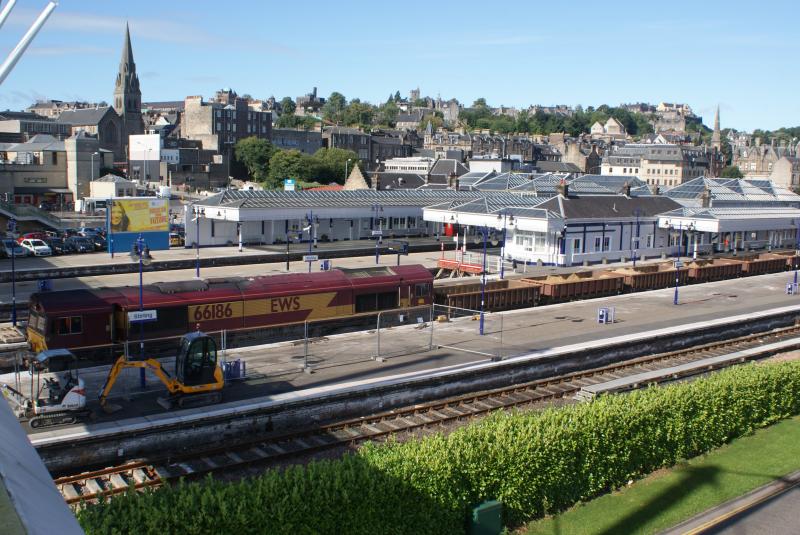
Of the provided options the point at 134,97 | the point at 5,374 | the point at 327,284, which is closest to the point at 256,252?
the point at 327,284

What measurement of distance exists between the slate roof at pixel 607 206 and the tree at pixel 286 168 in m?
65.6

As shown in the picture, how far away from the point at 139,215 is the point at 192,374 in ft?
119

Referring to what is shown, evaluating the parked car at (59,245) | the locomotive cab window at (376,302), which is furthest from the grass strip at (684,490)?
the parked car at (59,245)

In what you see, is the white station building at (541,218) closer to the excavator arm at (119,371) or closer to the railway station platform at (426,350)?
the railway station platform at (426,350)

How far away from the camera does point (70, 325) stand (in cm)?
2706

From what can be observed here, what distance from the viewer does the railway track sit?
1883cm

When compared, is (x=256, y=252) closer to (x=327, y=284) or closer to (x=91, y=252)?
(x=91, y=252)

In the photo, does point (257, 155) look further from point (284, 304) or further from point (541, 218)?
point (284, 304)

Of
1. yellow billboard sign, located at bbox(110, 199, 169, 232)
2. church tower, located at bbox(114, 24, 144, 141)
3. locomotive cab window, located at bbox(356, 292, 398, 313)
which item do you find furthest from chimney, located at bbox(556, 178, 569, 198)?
church tower, located at bbox(114, 24, 144, 141)

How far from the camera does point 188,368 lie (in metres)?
23.1

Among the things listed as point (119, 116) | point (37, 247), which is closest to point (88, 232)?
point (37, 247)

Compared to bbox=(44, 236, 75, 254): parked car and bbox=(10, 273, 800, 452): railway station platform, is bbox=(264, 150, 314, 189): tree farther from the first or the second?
bbox=(10, 273, 800, 452): railway station platform

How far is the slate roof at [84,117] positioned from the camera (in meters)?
135

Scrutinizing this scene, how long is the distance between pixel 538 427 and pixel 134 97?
15389 centimetres
